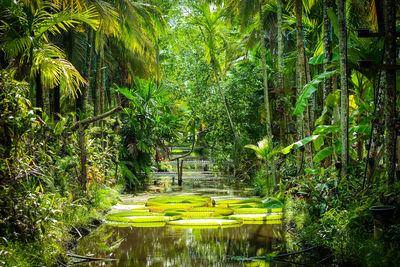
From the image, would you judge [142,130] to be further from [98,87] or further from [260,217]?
[260,217]

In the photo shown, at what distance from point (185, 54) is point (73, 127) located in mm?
11664

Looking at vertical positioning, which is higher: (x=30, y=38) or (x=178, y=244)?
(x=30, y=38)

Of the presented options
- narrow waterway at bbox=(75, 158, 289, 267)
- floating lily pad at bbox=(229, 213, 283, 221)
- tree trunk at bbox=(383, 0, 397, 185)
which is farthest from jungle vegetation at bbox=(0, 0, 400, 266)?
floating lily pad at bbox=(229, 213, 283, 221)

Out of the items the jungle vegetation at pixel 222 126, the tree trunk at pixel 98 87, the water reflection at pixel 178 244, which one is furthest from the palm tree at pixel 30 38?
the tree trunk at pixel 98 87

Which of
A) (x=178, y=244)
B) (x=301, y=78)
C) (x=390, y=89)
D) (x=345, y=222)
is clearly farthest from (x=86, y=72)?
(x=345, y=222)

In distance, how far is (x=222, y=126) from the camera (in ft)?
53.1

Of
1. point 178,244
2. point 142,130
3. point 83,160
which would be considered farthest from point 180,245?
point 142,130

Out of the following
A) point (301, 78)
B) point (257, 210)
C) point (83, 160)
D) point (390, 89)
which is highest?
point (301, 78)

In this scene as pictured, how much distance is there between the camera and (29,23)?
5.66m

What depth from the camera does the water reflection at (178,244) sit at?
18.6ft

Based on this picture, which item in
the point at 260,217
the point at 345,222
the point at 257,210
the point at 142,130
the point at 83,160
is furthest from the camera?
the point at 142,130

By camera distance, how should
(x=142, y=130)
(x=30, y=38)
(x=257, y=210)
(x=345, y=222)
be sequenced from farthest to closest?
(x=142, y=130) < (x=257, y=210) < (x=30, y=38) < (x=345, y=222)

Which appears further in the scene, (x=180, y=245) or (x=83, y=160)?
(x=83, y=160)

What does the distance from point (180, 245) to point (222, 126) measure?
32.5 ft
